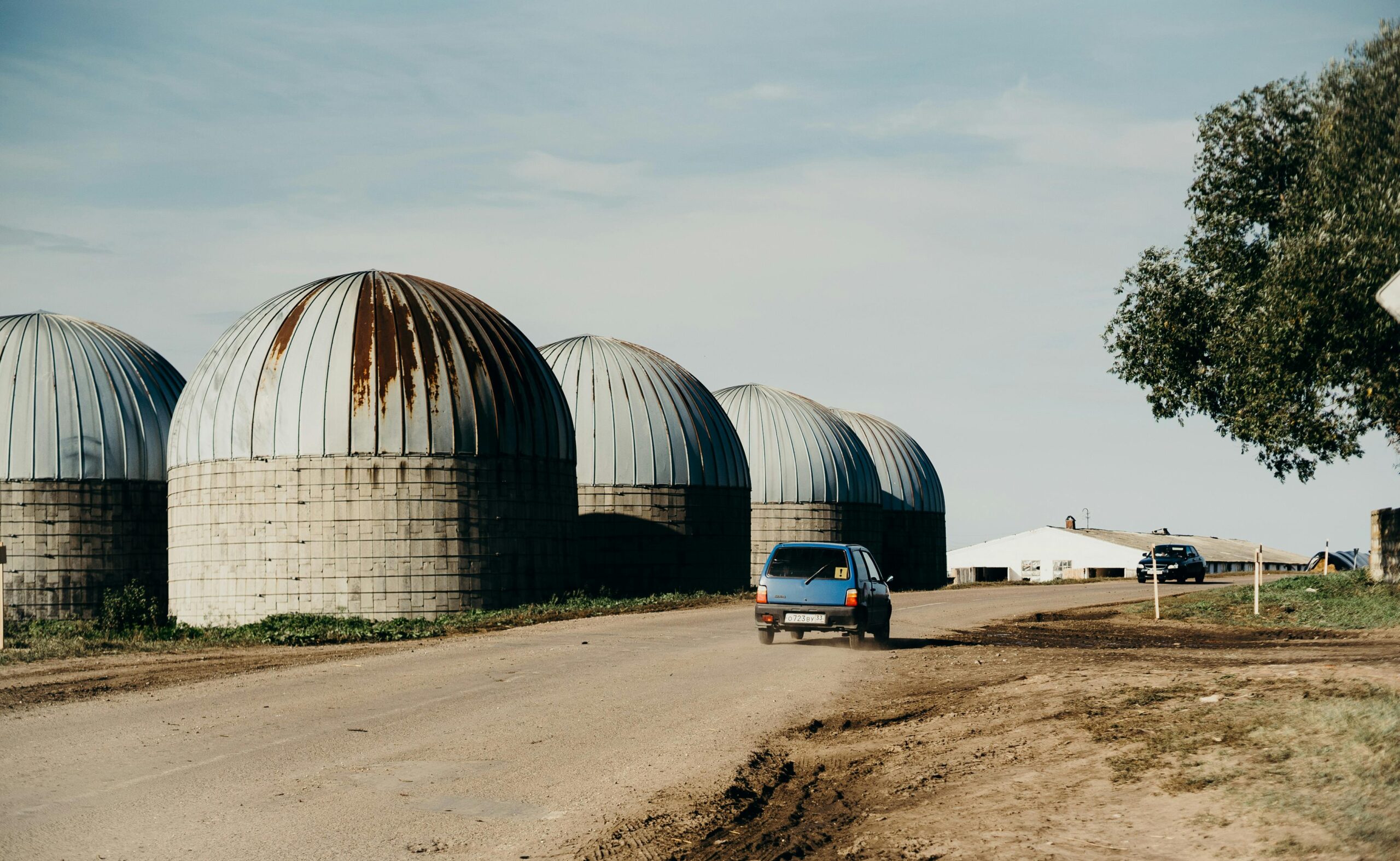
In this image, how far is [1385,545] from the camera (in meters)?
35.8

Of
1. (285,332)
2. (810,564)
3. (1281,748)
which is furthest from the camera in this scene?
(285,332)

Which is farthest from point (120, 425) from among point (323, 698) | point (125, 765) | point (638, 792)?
point (638, 792)

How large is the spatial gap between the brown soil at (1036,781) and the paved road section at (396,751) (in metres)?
0.60

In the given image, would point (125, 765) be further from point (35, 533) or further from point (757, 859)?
point (35, 533)

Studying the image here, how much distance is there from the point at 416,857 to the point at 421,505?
80.4 feet

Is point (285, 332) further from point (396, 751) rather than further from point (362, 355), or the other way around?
point (396, 751)

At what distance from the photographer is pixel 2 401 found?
A: 3741 centimetres

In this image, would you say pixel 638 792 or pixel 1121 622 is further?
pixel 1121 622

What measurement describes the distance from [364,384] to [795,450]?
25.2 meters

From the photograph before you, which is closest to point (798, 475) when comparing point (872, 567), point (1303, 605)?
point (1303, 605)

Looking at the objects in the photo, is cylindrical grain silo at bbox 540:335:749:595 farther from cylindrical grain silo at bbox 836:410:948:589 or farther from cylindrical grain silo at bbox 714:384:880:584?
cylindrical grain silo at bbox 836:410:948:589

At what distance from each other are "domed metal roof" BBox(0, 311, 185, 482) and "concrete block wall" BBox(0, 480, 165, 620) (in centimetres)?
53

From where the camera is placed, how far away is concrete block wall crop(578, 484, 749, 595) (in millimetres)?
41656

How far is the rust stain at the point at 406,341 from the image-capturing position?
31.8 metres
